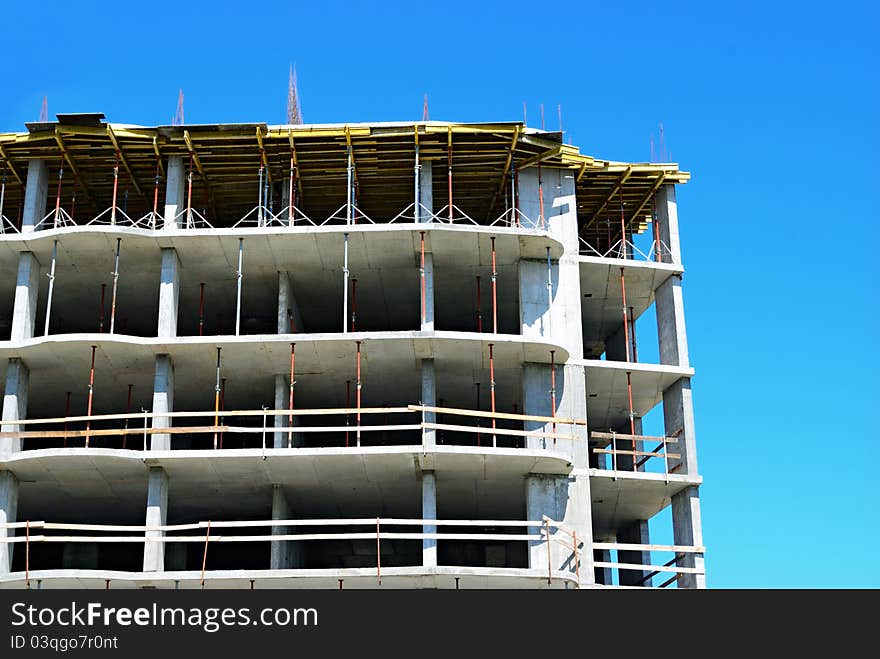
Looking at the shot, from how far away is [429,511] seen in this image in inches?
1318

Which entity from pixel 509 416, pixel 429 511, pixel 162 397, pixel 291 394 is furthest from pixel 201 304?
pixel 509 416

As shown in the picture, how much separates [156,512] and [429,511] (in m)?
6.79

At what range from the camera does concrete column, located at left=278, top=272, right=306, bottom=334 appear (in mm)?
36281

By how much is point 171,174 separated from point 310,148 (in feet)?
12.6

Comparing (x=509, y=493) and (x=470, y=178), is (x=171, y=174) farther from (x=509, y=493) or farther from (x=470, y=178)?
(x=509, y=493)

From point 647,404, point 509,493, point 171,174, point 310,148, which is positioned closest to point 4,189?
point 171,174

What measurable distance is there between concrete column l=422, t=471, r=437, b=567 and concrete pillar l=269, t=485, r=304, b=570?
12.3ft

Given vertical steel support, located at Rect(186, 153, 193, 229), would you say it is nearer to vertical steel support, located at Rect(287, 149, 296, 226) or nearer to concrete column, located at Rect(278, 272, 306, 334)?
vertical steel support, located at Rect(287, 149, 296, 226)

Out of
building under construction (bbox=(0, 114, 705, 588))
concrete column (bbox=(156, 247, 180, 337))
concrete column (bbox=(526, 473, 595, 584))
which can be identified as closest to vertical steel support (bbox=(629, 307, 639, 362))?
building under construction (bbox=(0, 114, 705, 588))

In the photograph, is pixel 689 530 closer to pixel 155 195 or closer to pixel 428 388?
pixel 428 388

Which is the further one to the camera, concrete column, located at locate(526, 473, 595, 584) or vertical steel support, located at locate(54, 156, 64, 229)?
vertical steel support, located at locate(54, 156, 64, 229)

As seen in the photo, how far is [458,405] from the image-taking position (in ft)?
130

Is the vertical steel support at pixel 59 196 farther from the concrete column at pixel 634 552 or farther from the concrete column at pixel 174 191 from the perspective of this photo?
the concrete column at pixel 634 552
